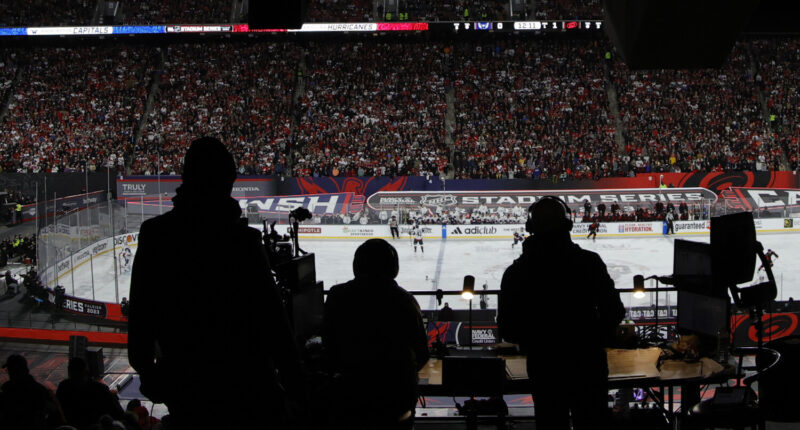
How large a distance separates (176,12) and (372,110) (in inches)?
603

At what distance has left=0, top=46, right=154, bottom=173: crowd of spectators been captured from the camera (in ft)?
109

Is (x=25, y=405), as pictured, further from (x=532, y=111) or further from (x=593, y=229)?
(x=532, y=111)

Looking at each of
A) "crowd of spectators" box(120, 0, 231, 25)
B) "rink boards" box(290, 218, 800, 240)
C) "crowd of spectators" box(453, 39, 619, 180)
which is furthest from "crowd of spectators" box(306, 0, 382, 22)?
"rink boards" box(290, 218, 800, 240)

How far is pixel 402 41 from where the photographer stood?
143 ft

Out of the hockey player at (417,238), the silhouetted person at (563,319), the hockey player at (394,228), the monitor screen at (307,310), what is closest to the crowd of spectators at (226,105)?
the hockey player at (394,228)

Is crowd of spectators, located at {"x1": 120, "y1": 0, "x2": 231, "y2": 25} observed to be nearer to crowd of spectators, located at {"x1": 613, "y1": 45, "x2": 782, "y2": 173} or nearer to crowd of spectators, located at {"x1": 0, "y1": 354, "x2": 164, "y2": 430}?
crowd of spectators, located at {"x1": 613, "y1": 45, "x2": 782, "y2": 173}

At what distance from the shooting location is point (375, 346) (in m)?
2.76

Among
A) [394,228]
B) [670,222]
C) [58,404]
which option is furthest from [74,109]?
[58,404]

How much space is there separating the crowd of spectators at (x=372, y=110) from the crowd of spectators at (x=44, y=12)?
14.7m

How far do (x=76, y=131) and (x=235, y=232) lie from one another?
125ft

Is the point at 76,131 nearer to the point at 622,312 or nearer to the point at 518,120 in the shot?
the point at 518,120

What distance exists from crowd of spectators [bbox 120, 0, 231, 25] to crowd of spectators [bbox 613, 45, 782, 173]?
2484 cm

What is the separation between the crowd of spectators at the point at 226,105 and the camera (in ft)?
109

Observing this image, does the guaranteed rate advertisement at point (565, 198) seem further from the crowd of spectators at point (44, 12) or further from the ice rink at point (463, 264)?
the crowd of spectators at point (44, 12)
